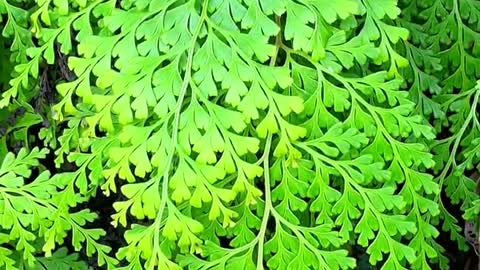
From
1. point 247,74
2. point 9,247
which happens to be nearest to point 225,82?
point 247,74

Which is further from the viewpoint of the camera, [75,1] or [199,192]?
[75,1]

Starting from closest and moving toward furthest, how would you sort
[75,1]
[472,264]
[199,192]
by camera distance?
[199,192] < [75,1] < [472,264]

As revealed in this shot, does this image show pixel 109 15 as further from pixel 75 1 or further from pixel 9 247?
pixel 9 247

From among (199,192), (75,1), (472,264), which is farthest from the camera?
(472,264)

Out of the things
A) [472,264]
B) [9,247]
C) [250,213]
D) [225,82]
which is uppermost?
[225,82]

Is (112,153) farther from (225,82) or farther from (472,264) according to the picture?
(472,264)

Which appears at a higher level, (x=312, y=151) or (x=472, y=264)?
(x=312, y=151)
